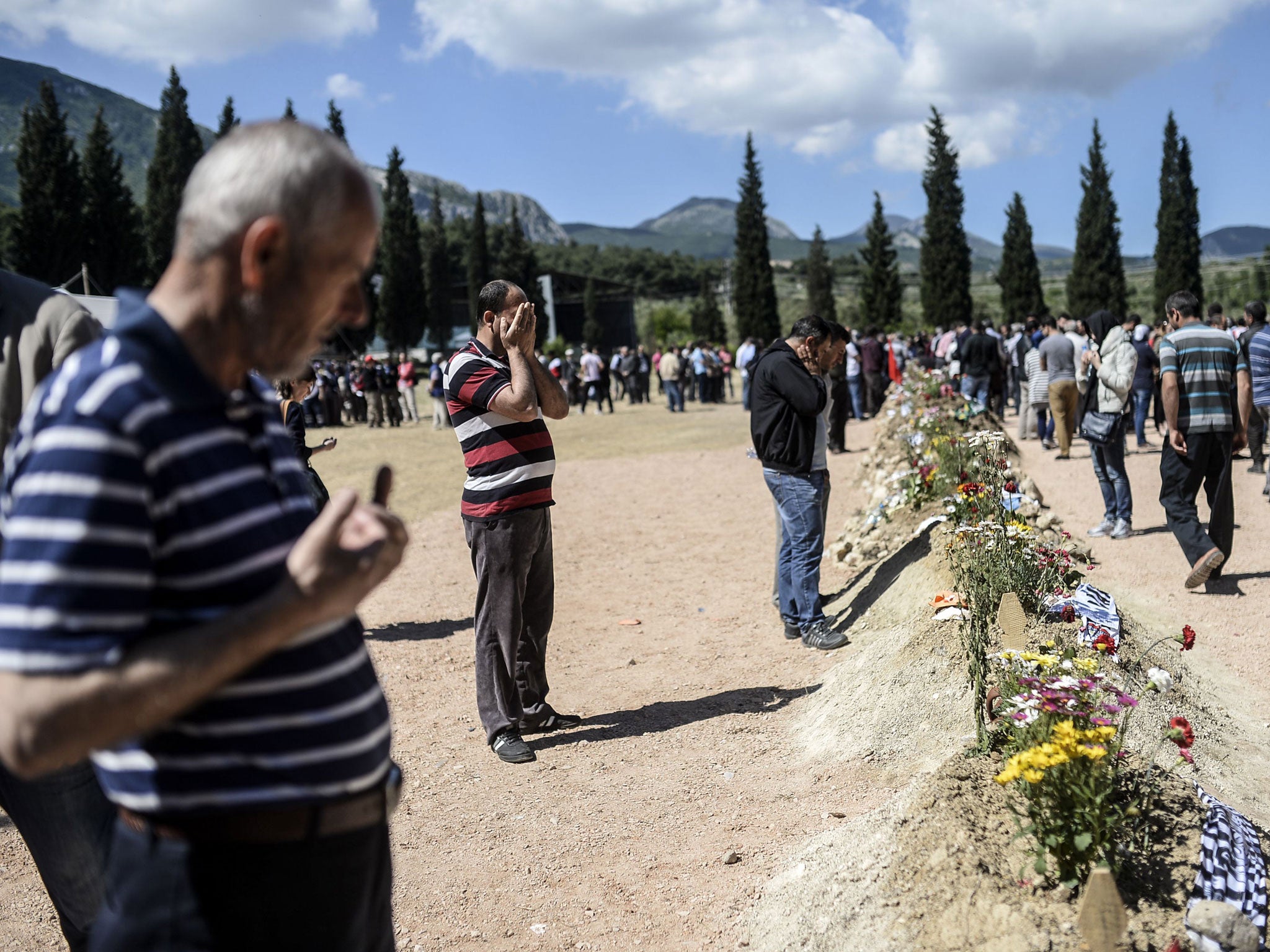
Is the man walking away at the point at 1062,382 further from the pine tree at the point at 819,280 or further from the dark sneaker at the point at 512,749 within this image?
the pine tree at the point at 819,280

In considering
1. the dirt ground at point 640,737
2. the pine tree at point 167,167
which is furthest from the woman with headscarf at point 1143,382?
the pine tree at point 167,167

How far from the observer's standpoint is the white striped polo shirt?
Result: 1.25 m

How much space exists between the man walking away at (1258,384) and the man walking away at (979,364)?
4.22 meters

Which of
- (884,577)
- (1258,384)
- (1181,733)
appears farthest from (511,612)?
(1258,384)

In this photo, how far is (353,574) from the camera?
4.57 feet

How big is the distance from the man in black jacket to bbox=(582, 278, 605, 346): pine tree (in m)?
68.1

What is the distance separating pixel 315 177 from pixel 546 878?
3.18 meters

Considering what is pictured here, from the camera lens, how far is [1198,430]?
717 cm

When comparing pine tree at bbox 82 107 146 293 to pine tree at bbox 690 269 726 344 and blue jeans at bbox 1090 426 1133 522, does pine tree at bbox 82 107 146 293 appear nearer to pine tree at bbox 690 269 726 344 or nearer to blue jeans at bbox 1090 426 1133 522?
pine tree at bbox 690 269 726 344

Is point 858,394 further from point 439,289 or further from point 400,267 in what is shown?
point 439,289

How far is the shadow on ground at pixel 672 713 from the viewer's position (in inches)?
211

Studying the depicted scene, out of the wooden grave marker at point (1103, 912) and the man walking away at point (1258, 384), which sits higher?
the man walking away at point (1258, 384)

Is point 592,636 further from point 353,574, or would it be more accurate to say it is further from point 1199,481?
point 353,574

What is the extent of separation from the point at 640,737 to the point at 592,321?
72.1m
